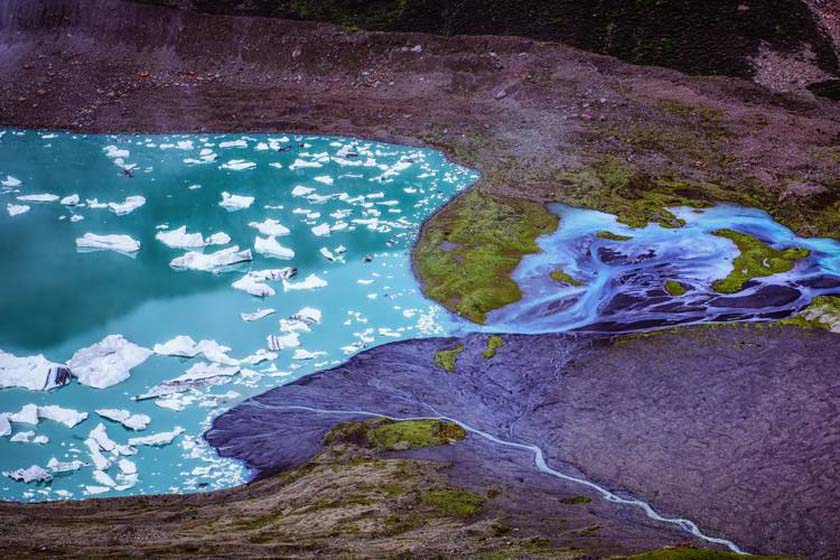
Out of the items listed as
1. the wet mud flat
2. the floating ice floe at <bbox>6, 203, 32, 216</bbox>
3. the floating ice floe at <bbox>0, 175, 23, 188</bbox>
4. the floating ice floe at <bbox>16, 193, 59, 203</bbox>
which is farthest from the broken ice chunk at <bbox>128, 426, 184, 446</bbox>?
the floating ice floe at <bbox>0, 175, 23, 188</bbox>

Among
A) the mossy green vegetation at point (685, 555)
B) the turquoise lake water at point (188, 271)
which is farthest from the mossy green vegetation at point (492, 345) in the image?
the mossy green vegetation at point (685, 555)

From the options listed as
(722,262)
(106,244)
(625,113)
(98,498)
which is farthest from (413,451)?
(625,113)

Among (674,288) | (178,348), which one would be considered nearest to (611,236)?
(674,288)

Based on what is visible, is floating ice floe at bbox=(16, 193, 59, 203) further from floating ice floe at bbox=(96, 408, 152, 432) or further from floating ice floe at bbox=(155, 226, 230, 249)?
floating ice floe at bbox=(96, 408, 152, 432)

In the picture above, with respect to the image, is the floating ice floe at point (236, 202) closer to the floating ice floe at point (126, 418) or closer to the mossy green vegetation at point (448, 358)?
the mossy green vegetation at point (448, 358)

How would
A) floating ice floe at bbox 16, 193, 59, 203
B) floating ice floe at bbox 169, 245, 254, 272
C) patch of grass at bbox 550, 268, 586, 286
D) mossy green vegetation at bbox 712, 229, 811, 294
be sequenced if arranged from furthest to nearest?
floating ice floe at bbox 16, 193, 59, 203
floating ice floe at bbox 169, 245, 254, 272
patch of grass at bbox 550, 268, 586, 286
mossy green vegetation at bbox 712, 229, 811, 294

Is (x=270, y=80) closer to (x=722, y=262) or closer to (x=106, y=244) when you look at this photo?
(x=106, y=244)
